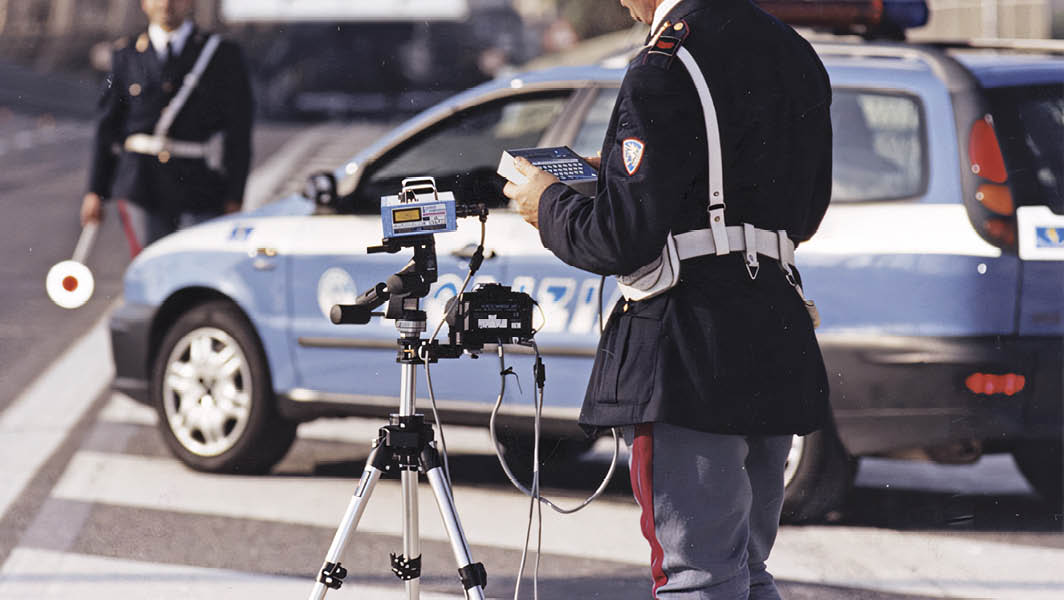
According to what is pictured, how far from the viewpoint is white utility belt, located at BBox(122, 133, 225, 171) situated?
6938 millimetres

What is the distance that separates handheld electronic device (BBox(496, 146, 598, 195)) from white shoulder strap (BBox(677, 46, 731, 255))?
282mm

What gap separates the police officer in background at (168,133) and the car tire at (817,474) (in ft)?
9.12

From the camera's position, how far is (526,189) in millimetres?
3154

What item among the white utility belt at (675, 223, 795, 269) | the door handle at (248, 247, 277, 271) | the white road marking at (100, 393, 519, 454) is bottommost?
the white road marking at (100, 393, 519, 454)

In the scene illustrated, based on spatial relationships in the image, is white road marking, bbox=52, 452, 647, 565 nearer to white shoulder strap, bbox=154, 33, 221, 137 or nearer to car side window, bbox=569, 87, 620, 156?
car side window, bbox=569, 87, 620, 156

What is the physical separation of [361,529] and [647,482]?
9.04 feet

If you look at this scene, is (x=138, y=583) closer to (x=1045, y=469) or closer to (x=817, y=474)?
(x=817, y=474)

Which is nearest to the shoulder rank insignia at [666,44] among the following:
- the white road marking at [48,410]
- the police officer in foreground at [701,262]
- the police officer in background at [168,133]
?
the police officer in foreground at [701,262]

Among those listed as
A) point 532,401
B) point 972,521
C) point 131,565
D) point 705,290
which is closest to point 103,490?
point 131,565

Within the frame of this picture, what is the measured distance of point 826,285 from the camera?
17.7 feet

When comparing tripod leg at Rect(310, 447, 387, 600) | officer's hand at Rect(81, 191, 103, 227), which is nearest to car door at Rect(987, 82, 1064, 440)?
tripod leg at Rect(310, 447, 387, 600)

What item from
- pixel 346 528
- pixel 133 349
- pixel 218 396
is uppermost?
pixel 346 528

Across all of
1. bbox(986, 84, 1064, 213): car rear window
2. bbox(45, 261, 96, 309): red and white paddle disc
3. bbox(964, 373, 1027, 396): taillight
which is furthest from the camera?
bbox(986, 84, 1064, 213): car rear window

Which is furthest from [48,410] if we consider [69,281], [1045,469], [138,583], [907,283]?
[1045,469]
